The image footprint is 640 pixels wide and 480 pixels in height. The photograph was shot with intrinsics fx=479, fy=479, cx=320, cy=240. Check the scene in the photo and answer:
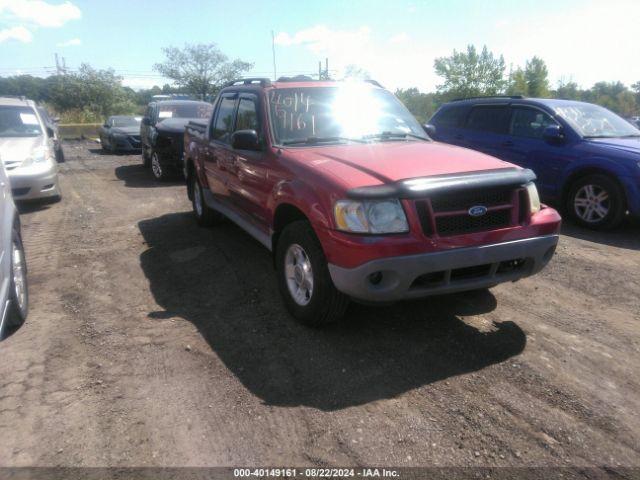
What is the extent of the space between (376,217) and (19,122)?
8248 mm

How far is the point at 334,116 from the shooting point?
443 centimetres

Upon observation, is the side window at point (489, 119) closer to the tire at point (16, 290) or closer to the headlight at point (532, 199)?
the headlight at point (532, 199)

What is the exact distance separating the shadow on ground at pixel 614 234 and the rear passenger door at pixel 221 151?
448 cm

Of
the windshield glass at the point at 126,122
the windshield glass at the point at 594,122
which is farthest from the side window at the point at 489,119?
the windshield glass at the point at 126,122

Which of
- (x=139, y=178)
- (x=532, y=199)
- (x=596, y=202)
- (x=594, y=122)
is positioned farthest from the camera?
(x=139, y=178)

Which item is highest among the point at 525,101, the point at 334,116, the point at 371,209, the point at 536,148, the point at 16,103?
the point at 16,103

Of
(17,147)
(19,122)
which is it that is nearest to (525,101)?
(17,147)

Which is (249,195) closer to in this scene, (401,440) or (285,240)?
(285,240)

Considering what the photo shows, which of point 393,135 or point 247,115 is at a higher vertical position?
point 247,115

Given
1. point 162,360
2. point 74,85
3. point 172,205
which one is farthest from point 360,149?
point 74,85

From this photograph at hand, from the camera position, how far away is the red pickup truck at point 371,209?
9.94 ft

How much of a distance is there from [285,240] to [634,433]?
2.49m

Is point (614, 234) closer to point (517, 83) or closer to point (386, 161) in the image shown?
point (386, 161)

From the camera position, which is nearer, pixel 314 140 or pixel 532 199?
pixel 532 199
